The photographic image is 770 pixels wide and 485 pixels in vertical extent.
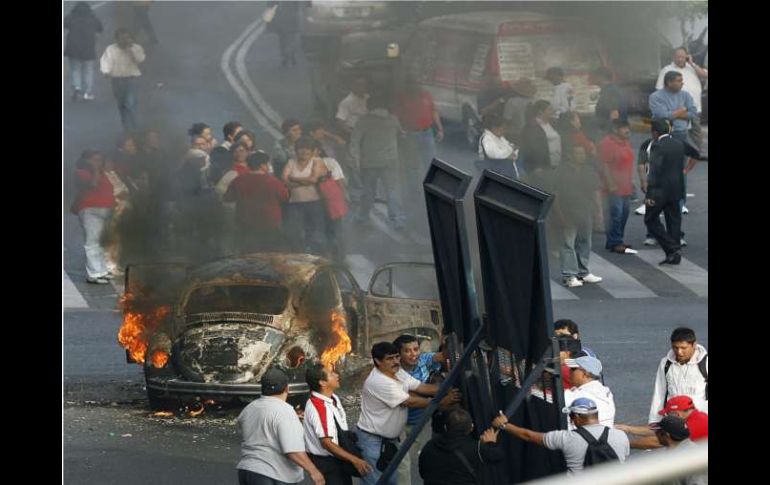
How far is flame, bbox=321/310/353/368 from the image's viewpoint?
11.8 m

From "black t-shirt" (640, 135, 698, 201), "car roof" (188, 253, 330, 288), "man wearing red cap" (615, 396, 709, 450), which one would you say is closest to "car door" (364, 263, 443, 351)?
"car roof" (188, 253, 330, 288)

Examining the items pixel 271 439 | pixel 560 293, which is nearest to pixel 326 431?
pixel 271 439

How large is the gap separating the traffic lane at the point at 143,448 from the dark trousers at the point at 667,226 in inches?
277

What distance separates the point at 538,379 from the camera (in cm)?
742

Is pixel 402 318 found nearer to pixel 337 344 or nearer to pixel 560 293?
pixel 337 344

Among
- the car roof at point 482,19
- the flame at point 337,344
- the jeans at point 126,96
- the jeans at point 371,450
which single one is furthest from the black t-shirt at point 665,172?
the jeans at point 371,450

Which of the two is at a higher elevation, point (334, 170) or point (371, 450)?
point (371, 450)

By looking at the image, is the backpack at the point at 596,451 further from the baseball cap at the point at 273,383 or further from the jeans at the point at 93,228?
the jeans at the point at 93,228

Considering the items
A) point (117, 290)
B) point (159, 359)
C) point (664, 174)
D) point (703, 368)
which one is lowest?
point (117, 290)

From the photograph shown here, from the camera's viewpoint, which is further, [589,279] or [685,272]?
[685,272]

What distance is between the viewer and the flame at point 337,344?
38.8 ft

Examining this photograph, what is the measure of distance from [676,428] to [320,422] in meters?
2.13

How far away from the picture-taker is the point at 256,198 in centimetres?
1497
